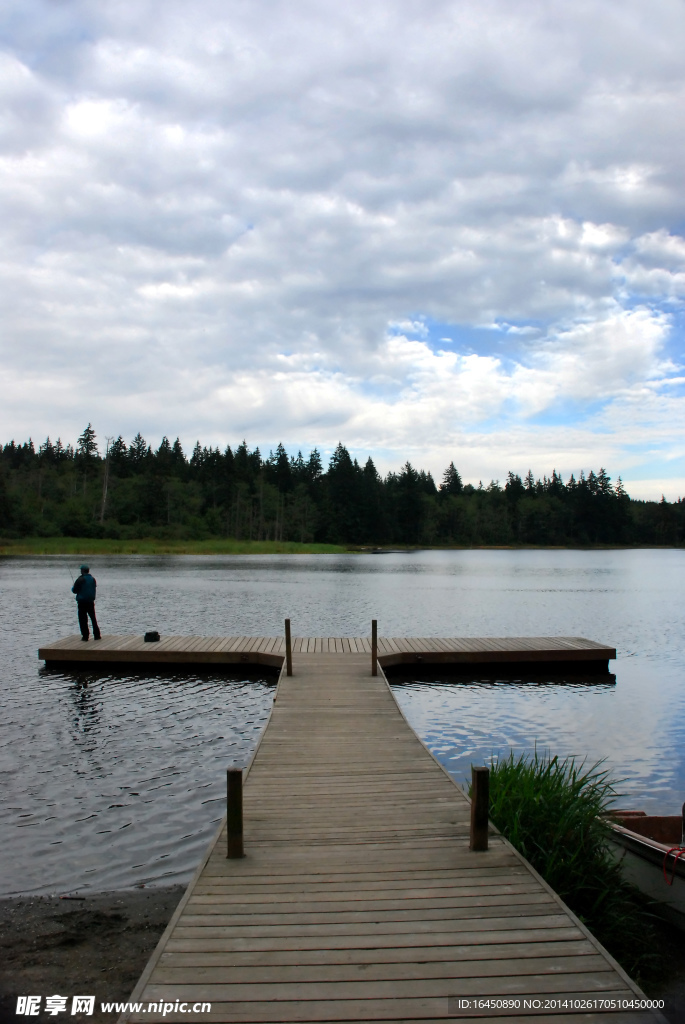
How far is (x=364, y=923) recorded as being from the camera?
3939mm

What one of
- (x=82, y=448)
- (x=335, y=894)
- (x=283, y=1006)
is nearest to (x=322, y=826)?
(x=335, y=894)

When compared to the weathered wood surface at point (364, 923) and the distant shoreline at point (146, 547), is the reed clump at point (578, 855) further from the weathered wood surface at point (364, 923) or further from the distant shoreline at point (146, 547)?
the distant shoreline at point (146, 547)

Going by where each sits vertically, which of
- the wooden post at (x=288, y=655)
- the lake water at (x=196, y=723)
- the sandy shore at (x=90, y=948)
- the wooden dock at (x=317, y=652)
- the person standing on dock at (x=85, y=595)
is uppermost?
the person standing on dock at (x=85, y=595)

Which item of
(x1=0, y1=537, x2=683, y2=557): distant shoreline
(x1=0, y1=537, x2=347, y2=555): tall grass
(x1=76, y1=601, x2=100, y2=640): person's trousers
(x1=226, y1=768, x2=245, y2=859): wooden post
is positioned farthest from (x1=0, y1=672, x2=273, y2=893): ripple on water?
(x1=0, y1=537, x2=347, y2=555): tall grass

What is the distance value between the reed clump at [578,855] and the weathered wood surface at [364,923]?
1.34ft

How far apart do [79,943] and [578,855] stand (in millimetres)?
3689

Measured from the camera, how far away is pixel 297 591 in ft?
112

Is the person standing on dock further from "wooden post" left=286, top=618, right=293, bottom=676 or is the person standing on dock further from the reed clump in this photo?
the reed clump

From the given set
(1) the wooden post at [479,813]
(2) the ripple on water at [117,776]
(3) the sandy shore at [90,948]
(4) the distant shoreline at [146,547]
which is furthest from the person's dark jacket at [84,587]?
(4) the distant shoreline at [146,547]

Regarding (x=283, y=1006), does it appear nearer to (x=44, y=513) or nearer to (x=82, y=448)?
(x=44, y=513)

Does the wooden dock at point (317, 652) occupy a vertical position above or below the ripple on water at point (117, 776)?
above

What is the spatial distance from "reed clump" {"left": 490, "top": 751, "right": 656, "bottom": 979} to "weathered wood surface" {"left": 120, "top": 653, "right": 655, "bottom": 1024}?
0.41 meters

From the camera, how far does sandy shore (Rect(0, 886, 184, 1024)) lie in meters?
4.41

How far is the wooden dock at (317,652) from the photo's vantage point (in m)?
15.0
